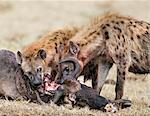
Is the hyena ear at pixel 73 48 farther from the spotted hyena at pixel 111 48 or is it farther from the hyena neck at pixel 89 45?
the hyena neck at pixel 89 45

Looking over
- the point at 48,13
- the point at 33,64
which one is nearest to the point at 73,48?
the point at 33,64

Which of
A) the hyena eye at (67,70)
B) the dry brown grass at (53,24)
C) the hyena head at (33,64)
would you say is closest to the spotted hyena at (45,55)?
the hyena head at (33,64)

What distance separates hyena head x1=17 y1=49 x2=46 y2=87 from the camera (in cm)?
998

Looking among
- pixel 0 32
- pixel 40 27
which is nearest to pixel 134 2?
pixel 40 27

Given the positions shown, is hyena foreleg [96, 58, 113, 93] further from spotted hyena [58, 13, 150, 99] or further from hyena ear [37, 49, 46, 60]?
hyena ear [37, 49, 46, 60]

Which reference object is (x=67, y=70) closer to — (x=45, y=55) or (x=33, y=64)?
(x=45, y=55)

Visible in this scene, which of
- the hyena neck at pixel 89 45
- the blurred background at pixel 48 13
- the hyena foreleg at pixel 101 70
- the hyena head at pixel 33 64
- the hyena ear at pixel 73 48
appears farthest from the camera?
the blurred background at pixel 48 13

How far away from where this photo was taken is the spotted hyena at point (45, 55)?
10.1 m

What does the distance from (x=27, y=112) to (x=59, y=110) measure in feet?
1.42

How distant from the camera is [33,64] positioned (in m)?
10.1

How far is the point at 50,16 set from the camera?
2361cm

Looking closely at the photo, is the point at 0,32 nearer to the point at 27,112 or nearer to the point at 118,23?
the point at 118,23

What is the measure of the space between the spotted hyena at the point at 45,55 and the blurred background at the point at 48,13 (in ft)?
25.0

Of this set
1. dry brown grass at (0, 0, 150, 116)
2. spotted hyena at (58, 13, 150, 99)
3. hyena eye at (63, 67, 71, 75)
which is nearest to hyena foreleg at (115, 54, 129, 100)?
spotted hyena at (58, 13, 150, 99)
